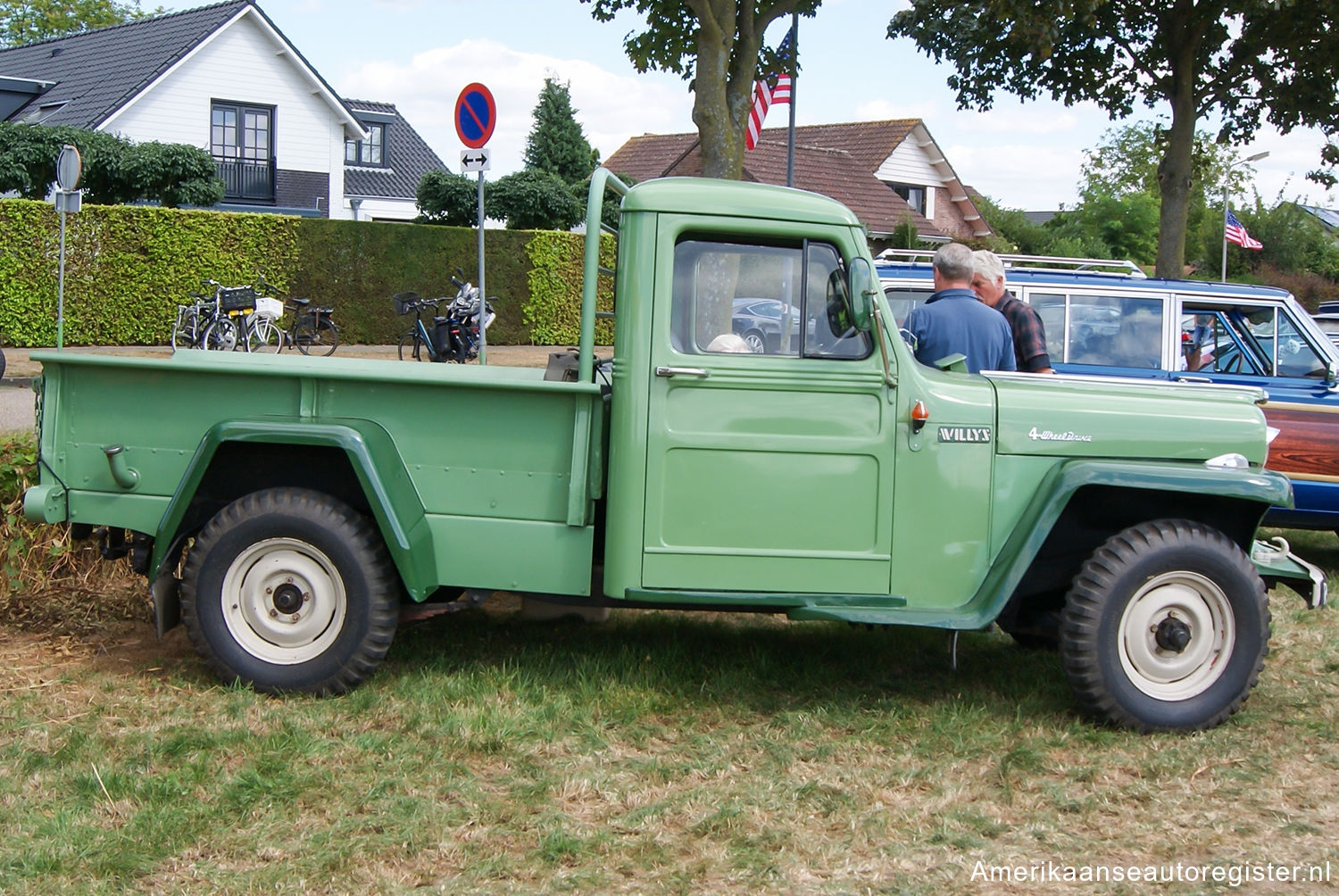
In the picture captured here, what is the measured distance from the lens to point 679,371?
4.68 m

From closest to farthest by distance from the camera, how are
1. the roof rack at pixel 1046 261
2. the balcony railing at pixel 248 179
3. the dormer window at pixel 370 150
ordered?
the roof rack at pixel 1046 261
the balcony railing at pixel 248 179
the dormer window at pixel 370 150

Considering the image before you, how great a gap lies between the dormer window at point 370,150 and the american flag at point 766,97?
27.8 meters

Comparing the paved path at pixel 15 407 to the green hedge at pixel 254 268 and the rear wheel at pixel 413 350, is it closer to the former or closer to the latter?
the green hedge at pixel 254 268

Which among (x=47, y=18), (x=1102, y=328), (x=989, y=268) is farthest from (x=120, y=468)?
(x=47, y=18)

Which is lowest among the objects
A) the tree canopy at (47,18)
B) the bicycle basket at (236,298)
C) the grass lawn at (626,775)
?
the grass lawn at (626,775)

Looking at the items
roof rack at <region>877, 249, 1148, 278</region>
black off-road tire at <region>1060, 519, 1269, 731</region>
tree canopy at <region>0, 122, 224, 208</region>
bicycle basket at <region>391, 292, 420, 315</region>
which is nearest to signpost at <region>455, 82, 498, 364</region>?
roof rack at <region>877, 249, 1148, 278</region>

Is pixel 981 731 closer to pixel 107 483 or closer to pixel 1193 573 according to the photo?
pixel 1193 573

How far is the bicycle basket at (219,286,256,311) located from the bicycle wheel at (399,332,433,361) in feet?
7.45

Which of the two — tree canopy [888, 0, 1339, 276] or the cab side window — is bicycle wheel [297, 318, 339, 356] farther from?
the cab side window

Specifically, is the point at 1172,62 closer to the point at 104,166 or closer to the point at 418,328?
the point at 418,328

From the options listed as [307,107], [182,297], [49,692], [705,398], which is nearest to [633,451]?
[705,398]

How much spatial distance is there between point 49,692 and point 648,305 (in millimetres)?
2767

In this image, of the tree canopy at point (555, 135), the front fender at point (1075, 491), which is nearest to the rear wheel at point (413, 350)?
the front fender at point (1075, 491)

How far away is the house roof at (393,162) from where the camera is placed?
4447 centimetres
